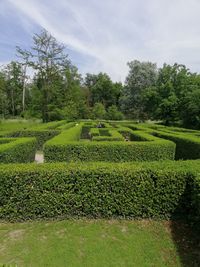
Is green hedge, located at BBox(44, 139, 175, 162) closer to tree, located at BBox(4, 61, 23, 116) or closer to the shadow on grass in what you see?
the shadow on grass

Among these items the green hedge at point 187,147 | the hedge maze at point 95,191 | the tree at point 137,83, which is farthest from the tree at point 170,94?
the hedge maze at point 95,191

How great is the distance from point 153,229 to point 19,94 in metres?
54.5

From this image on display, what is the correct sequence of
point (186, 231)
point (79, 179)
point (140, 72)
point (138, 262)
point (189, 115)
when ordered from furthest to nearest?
point (140, 72) → point (189, 115) → point (79, 179) → point (186, 231) → point (138, 262)

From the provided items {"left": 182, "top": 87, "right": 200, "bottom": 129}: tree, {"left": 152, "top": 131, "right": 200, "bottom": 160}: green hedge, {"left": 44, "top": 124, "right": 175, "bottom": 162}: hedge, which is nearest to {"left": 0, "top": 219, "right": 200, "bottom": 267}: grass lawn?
{"left": 44, "top": 124, "right": 175, "bottom": 162}: hedge

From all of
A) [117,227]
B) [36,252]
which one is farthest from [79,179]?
[36,252]

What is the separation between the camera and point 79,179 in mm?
5031

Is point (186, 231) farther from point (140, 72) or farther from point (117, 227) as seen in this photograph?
point (140, 72)

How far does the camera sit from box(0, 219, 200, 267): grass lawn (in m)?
3.75

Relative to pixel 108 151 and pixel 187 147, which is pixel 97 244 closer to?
pixel 108 151

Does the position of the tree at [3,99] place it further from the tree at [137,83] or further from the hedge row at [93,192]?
the hedge row at [93,192]

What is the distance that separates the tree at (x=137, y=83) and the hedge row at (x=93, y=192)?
156 ft

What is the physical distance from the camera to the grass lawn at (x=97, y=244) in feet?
12.3

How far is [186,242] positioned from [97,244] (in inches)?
64.8

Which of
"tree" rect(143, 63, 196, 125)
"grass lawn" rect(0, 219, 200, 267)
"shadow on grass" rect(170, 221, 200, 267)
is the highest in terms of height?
"tree" rect(143, 63, 196, 125)
